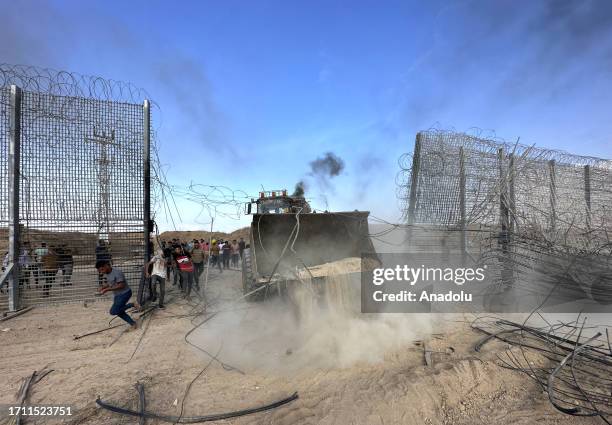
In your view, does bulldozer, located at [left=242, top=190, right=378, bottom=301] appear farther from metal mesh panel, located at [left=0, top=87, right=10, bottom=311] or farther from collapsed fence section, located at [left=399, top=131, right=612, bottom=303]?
metal mesh panel, located at [left=0, top=87, right=10, bottom=311]

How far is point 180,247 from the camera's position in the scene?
367 inches

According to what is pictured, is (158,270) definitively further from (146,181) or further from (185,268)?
(146,181)

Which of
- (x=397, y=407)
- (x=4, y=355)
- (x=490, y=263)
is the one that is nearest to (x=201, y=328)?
(x=4, y=355)

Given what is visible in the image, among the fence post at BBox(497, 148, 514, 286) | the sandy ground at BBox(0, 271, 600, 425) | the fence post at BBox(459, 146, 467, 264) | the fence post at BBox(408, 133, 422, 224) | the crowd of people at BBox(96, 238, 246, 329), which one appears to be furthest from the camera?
the fence post at BBox(408, 133, 422, 224)

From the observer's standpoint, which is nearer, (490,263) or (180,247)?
(490,263)

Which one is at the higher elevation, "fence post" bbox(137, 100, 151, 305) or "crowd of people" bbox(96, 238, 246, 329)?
"fence post" bbox(137, 100, 151, 305)

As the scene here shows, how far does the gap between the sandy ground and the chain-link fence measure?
1346mm

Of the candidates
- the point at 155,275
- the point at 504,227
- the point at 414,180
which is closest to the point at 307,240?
the point at 414,180

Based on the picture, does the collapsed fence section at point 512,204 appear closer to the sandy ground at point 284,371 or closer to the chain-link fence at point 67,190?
the sandy ground at point 284,371

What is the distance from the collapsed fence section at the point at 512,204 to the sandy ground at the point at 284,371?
1791mm

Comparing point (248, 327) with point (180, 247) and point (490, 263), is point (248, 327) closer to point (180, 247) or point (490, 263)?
point (180, 247)

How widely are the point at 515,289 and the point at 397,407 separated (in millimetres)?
4764

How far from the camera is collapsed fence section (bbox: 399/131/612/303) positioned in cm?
637

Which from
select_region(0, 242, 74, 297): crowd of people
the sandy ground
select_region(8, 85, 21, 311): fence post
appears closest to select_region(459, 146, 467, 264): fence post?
the sandy ground
